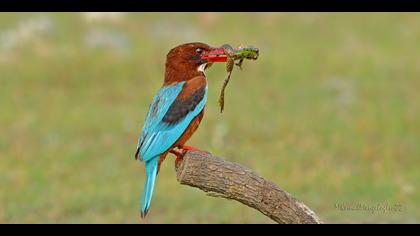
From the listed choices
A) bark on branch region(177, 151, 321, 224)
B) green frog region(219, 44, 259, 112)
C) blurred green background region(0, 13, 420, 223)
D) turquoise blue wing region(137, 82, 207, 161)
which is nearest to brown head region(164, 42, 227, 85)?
turquoise blue wing region(137, 82, 207, 161)

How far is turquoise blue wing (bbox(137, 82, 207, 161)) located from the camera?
5547 mm

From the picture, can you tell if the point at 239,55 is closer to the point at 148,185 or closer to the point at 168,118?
the point at 168,118

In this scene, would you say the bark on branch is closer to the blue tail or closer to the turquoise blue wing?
the blue tail

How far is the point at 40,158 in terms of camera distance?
1062cm

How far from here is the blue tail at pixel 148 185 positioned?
17.5ft

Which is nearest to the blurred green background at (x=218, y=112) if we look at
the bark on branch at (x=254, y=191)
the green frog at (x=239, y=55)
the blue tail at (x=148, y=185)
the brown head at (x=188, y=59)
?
the brown head at (x=188, y=59)

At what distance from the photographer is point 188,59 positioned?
230 inches

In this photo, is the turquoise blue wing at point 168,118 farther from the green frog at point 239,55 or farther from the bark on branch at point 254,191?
the bark on branch at point 254,191

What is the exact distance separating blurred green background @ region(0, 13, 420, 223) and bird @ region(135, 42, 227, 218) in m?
2.65

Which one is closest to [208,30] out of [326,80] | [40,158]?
[326,80]

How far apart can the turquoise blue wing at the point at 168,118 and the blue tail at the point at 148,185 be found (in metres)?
0.05

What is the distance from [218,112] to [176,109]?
6321 millimetres

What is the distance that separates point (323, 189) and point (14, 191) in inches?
124
